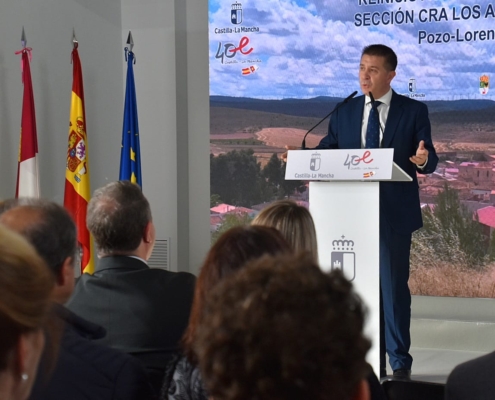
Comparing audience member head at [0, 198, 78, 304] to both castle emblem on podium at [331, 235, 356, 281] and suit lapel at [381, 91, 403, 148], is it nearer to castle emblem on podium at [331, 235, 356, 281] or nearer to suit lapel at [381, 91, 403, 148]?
castle emblem on podium at [331, 235, 356, 281]

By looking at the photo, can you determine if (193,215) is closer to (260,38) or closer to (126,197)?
(260,38)

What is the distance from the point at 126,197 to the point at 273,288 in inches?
67.2

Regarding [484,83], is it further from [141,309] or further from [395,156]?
[141,309]

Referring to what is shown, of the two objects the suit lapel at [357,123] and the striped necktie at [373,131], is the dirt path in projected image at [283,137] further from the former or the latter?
the striped necktie at [373,131]

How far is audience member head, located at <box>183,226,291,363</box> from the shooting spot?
136 cm

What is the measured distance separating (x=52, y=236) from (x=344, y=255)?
219cm

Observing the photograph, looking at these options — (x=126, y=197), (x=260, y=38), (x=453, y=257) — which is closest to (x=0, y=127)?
(x=260, y=38)

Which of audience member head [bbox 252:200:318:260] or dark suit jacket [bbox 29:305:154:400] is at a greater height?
audience member head [bbox 252:200:318:260]

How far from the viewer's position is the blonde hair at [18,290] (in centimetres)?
81

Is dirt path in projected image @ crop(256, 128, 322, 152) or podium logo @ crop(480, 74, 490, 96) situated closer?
podium logo @ crop(480, 74, 490, 96)

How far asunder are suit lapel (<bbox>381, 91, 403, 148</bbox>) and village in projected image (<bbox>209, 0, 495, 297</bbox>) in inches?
57.4

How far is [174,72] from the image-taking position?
6.33 meters

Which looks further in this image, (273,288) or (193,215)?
(193,215)

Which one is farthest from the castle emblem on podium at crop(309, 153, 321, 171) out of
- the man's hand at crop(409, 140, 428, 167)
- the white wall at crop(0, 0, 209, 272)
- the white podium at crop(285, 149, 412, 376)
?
the white wall at crop(0, 0, 209, 272)
